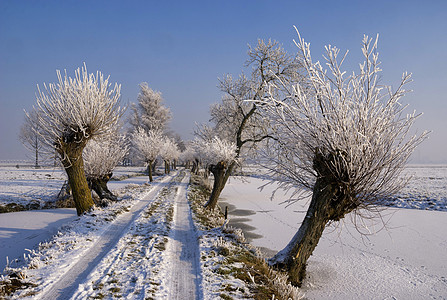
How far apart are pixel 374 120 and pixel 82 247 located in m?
7.04

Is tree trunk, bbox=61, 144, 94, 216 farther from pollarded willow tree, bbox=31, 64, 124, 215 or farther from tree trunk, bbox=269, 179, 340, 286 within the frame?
tree trunk, bbox=269, 179, 340, 286

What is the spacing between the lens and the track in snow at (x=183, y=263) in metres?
4.31

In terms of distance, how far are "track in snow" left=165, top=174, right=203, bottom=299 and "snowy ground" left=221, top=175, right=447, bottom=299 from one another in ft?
8.62

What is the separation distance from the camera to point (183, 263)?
5520mm

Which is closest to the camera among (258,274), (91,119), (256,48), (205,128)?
(258,274)

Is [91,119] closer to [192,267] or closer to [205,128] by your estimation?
[192,267]

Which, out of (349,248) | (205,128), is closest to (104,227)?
(349,248)

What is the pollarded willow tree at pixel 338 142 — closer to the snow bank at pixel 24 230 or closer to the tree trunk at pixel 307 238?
the tree trunk at pixel 307 238

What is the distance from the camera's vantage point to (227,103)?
604 inches

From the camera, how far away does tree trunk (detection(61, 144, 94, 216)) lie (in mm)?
9008

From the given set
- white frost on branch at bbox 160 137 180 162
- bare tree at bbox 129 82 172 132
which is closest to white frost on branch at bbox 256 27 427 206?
white frost on branch at bbox 160 137 180 162

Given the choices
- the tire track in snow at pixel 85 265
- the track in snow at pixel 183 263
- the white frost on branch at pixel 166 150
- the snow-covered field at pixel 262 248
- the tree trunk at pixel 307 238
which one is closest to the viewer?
the tire track in snow at pixel 85 265

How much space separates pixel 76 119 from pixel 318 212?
8.17 m

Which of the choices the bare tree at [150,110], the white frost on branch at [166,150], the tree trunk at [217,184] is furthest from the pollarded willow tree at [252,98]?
the bare tree at [150,110]
